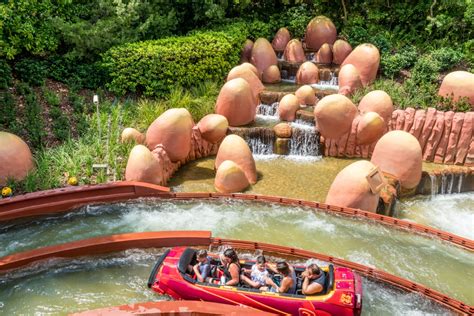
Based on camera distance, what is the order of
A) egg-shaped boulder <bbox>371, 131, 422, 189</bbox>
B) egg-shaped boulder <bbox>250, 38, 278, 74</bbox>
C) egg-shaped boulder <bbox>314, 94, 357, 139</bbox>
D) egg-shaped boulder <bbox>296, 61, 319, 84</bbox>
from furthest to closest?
egg-shaped boulder <bbox>250, 38, 278, 74</bbox>, egg-shaped boulder <bbox>296, 61, 319, 84</bbox>, egg-shaped boulder <bbox>314, 94, 357, 139</bbox>, egg-shaped boulder <bbox>371, 131, 422, 189</bbox>

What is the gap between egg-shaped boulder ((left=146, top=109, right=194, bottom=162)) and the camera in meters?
11.1

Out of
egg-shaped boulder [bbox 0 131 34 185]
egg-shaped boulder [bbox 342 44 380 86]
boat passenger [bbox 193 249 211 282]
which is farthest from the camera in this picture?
egg-shaped boulder [bbox 342 44 380 86]

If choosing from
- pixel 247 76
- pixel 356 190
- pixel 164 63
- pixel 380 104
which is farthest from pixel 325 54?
pixel 356 190

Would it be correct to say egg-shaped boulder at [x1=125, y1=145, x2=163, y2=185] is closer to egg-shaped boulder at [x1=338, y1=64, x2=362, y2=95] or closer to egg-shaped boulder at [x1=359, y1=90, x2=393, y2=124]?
egg-shaped boulder at [x1=359, y1=90, x2=393, y2=124]

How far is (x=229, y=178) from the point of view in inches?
420

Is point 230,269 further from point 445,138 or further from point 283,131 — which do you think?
point 445,138

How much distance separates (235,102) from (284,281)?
6.88 metres

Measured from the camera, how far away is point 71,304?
7094 millimetres

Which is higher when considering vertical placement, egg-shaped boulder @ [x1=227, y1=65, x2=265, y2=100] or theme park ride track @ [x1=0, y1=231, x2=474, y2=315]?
egg-shaped boulder @ [x1=227, y1=65, x2=265, y2=100]

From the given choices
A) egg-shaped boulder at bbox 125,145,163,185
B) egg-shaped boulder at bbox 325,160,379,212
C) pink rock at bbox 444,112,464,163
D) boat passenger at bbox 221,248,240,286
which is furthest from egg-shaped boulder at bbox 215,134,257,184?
pink rock at bbox 444,112,464,163

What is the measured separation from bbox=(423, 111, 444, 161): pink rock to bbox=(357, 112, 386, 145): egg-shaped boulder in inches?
47.4

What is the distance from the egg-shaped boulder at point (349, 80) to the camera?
14.3m

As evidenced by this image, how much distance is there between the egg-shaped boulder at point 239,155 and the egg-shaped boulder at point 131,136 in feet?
6.41

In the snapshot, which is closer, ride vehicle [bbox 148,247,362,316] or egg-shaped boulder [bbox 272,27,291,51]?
ride vehicle [bbox 148,247,362,316]
